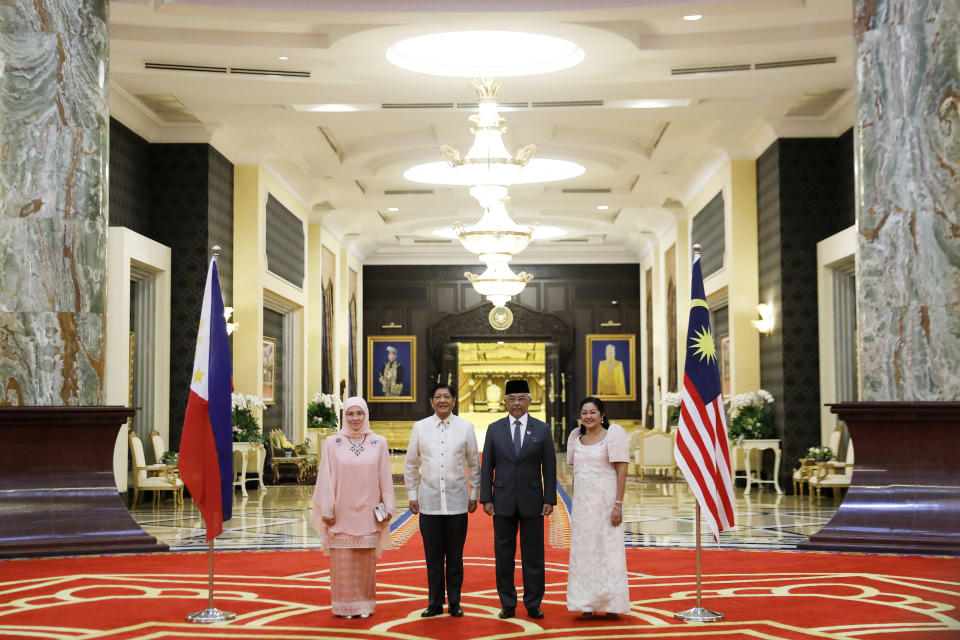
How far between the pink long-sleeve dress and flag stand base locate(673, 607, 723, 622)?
1606 millimetres

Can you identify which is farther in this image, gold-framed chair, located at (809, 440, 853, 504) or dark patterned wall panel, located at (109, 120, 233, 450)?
dark patterned wall panel, located at (109, 120, 233, 450)

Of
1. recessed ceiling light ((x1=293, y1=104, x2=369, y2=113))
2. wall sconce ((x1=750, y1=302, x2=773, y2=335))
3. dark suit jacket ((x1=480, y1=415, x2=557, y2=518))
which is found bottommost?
dark suit jacket ((x1=480, y1=415, x2=557, y2=518))

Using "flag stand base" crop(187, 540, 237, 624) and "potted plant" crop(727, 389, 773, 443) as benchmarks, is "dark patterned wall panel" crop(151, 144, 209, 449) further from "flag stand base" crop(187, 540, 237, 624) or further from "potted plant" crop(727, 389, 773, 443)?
"flag stand base" crop(187, 540, 237, 624)

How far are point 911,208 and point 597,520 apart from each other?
12.6 feet

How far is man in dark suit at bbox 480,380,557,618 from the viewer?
6.01 metres

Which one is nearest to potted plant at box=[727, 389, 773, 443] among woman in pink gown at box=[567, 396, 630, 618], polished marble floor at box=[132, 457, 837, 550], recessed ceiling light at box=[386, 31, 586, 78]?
polished marble floor at box=[132, 457, 837, 550]

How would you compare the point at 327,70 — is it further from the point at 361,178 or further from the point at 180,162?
the point at 361,178

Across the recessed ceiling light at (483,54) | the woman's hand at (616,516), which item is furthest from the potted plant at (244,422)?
the woman's hand at (616,516)

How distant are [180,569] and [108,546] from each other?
92cm

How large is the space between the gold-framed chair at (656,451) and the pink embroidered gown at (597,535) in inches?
444

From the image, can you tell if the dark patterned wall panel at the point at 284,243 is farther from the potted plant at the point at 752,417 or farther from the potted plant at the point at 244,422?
the potted plant at the point at 752,417

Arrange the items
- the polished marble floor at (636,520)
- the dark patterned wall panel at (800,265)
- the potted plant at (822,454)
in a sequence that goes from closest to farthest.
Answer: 1. the polished marble floor at (636,520)
2. the potted plant at (822,454)
3. the dark patterned wall panel at (800,265)

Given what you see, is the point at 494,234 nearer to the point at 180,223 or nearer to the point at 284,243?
the point at 180,223

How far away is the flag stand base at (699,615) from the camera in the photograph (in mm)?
5820
